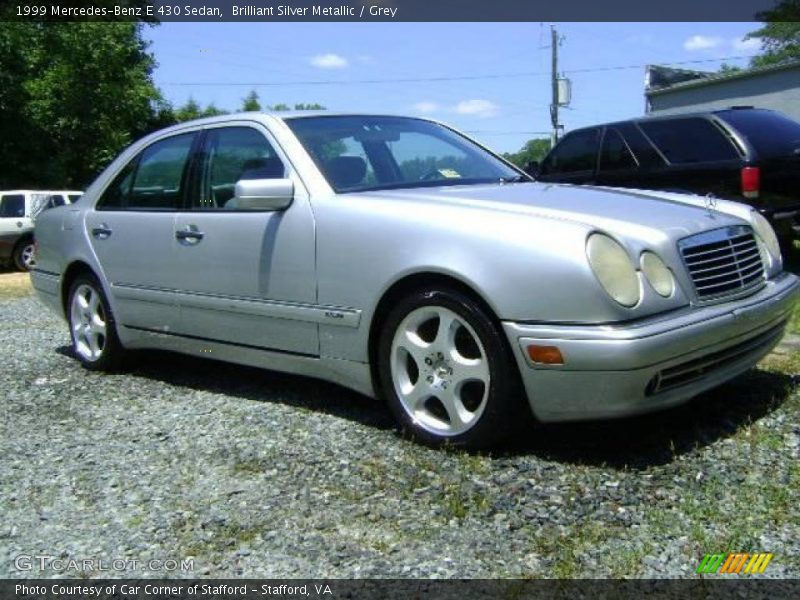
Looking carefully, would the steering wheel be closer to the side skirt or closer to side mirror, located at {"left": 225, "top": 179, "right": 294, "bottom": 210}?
side mirror, located at {"left": 225, "top": 179, "right": 294, "bottom": 210}

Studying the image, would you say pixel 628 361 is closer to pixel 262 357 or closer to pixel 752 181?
pixel 262 357

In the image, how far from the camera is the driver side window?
4.34 meters

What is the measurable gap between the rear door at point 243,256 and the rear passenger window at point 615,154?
506 centimetres

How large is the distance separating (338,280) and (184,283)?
1171mm

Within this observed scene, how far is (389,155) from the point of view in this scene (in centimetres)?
445

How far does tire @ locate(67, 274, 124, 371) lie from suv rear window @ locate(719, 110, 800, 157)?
18.0ft

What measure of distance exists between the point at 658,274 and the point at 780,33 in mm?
46237

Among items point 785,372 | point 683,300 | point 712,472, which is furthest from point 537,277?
point 785,372

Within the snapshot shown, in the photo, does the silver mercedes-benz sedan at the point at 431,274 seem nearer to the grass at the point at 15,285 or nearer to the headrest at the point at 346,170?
the headrest at the point at 346,170

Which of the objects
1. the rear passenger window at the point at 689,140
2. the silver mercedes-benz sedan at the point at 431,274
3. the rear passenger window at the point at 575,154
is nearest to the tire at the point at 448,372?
the silver mercedes-benz sedan at the point at 431,274

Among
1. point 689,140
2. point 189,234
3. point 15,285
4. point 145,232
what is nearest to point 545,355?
point 189,234

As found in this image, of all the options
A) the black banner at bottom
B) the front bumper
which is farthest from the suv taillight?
the black banner at bottom

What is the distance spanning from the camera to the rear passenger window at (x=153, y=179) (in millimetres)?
4859

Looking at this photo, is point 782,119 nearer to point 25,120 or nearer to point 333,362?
point 333,362
